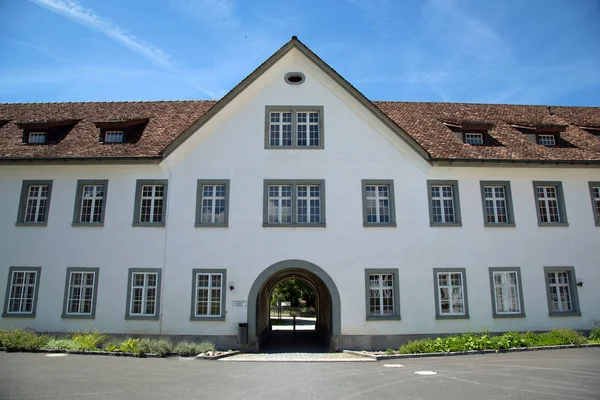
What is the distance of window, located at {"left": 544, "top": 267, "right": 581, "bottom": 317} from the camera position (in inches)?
746

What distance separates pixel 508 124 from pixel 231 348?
18155 millimetres

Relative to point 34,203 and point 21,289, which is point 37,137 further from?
point 21,289

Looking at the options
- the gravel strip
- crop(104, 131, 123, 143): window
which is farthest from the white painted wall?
crop(104, 131, 123, 143): window

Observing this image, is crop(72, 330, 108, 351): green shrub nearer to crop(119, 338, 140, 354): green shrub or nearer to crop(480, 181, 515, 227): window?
crop(119, 338, 140, 354): green shrub

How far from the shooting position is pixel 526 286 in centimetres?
1886

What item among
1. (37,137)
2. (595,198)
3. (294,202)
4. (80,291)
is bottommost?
(80,291)

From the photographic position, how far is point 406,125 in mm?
22312

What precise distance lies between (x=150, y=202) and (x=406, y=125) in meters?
13.2

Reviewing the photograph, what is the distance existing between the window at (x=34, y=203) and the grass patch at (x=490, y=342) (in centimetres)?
1637

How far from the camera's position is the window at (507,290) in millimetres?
18672

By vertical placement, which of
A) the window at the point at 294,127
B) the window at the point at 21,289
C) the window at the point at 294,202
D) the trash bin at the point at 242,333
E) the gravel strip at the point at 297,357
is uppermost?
the window at the point at 294,127

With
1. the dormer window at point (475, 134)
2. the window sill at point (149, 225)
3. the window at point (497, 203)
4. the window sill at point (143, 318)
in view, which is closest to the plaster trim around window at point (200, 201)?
the window sill at point (149, 225)

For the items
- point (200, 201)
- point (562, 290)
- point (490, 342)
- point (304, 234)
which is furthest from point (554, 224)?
point (200, 201)

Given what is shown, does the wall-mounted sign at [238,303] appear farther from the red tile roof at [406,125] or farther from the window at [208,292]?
the red tile roof at [406,125]
